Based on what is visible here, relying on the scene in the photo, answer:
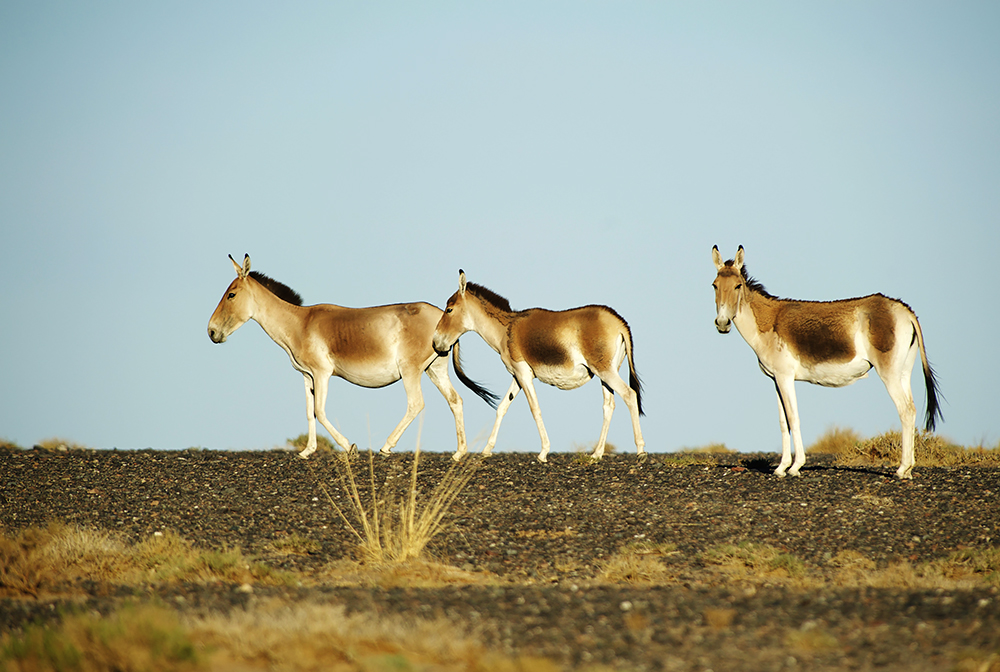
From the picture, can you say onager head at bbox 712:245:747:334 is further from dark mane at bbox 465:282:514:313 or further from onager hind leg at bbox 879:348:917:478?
dark mane at bbox 465:282:514:313

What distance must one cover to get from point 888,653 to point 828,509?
737 cm

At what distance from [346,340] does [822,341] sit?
8.79 meters

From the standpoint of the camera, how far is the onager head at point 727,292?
15.9 m

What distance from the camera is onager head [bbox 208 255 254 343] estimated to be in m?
18.8

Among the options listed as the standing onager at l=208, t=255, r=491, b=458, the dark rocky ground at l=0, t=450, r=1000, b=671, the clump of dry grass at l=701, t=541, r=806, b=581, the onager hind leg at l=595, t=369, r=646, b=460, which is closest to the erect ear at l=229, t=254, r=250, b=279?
the standing onager at l=208, t=255, r=491, b=458

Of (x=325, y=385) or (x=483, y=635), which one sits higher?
(x=325, y=385)

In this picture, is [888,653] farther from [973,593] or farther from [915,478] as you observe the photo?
[915,478]

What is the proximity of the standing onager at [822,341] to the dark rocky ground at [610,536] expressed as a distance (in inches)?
47.4

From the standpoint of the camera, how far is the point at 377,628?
7305 mm

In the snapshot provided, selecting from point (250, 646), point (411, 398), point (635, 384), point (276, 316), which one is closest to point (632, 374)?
point (635, 384)

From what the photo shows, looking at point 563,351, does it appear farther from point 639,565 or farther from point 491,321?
point 639,565

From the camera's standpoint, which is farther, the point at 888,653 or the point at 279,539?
the point at 279,539

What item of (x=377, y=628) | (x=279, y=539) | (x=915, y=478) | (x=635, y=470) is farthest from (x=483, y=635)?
(x=915, y=478)

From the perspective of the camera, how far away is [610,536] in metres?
12.8
